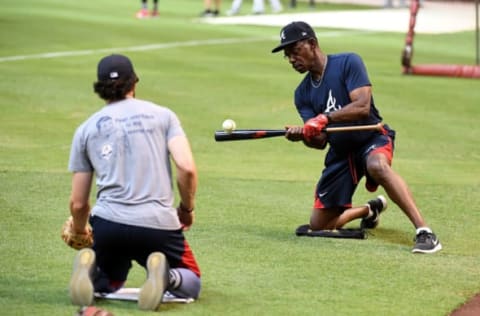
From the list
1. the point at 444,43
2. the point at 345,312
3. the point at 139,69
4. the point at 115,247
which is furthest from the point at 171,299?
the point at 444,43

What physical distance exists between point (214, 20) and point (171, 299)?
27020 millimetres

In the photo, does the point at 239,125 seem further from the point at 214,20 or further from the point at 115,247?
the point at 214,20

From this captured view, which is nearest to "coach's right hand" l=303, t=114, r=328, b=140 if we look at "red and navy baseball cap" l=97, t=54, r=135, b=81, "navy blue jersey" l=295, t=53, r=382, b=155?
"navy blue jersey" l=295, t=53, r=382, b=155

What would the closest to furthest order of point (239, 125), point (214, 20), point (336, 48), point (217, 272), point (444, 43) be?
point (217, 272)
point (239, 125)
point (336, 48)
point (444, 43)
point (214, 20)

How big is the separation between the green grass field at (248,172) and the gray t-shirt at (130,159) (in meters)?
0.66

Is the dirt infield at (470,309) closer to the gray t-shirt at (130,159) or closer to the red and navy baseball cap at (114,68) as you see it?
the gray t-shirt at (130,159)

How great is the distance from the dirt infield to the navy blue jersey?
2374 mm

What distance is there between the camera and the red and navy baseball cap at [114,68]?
28.4ft

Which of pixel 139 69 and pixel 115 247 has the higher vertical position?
pixel 115 247

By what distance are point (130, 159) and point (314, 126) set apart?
2699 millimetres

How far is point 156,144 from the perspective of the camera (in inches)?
340

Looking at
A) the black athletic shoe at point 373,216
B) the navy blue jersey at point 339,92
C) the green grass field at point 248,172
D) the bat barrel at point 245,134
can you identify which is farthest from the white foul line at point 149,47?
the bat barrel at point 245,134

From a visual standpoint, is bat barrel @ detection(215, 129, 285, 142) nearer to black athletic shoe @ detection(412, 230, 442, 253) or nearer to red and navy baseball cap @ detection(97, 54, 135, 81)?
black athletic shoe @ detection(412, 230, 442, 253)

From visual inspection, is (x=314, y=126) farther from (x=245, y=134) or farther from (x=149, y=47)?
(x=149, y=47)
